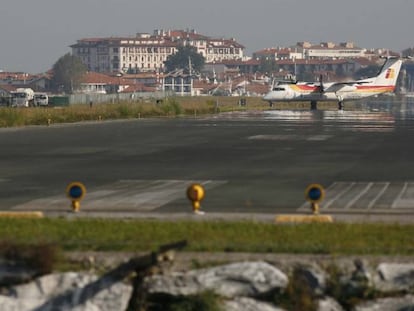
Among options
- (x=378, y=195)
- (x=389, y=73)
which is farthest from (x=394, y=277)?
(x=389, y=73)

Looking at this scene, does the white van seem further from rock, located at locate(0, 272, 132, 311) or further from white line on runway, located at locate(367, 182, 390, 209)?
rock, located at locate(0, 272, 132, 311)

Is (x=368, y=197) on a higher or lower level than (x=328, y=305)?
lower

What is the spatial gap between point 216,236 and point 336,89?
120603mm

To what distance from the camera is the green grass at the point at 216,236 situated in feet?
49.1

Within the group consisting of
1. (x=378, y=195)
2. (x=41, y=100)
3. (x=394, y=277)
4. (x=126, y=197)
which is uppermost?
(x=394, y=277)

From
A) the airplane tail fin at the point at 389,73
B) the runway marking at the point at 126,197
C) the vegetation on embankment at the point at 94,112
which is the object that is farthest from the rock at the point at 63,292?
the airplane tail fin at the point at 389,73

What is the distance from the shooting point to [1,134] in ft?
214

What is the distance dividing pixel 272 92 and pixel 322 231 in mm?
120087

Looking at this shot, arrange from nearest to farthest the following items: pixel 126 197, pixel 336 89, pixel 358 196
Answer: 1. pixel 126 197
2. pixel 358 196
3. pixel 336 89

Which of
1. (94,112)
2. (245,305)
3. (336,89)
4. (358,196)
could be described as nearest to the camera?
(245,305)

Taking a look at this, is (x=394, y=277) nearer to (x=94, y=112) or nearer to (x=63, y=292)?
(x=63, y=292)

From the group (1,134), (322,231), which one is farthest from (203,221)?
(1,134)

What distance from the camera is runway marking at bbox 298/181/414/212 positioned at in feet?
79.8

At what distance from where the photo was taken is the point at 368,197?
2681cm
